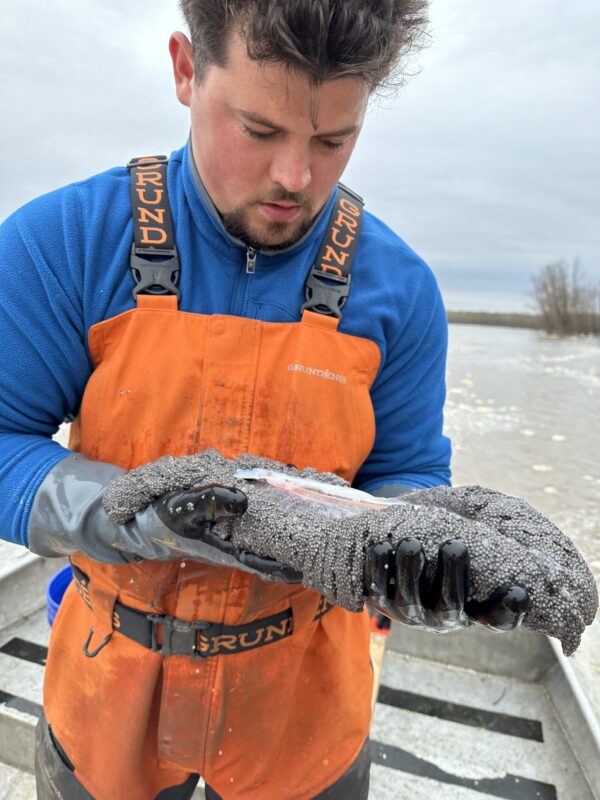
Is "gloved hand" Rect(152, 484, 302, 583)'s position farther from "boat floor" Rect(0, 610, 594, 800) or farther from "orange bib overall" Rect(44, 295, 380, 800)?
"boat floor" Rect(0, 610, 594, 800)

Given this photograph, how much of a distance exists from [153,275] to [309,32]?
649 millimetres

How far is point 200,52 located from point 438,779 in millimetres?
2876

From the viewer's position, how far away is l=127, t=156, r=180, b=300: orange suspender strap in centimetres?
144

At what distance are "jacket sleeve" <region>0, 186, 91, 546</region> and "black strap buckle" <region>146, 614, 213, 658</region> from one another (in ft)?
Answer: 1.33

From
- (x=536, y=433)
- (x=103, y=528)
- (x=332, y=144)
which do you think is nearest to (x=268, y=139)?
(x=332, y=144)

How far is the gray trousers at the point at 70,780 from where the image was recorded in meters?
1.59

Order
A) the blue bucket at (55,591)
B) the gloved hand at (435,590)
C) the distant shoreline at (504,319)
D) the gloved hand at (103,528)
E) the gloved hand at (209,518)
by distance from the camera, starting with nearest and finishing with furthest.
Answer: the gloved hand at (435,590) < the gloved hand at (209,518) < the gloved hand at (103,528) < the blue bucket at (55,591) < the distant shoreline at (504,319)

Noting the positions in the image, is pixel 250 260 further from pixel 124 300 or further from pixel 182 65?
pixel 182 65

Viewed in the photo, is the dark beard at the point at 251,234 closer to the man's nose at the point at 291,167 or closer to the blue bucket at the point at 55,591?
the man's nose at the point at 291,167

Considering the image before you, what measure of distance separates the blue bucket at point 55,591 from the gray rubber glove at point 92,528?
1511 millimetres

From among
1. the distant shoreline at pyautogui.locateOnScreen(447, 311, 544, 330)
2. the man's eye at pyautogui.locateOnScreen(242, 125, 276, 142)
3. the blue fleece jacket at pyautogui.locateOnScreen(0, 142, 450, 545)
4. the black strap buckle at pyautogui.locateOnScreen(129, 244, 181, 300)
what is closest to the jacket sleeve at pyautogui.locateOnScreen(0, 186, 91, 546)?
the blue fleece jacket at pyautogui.locateOnScreen(0, 142, 450, 545)

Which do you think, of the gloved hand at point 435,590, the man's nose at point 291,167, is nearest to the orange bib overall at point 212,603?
the man's nose at point 291,167

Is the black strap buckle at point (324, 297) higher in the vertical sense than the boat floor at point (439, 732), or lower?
higher

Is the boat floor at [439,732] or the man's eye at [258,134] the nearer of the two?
the man's eye at [258,134]
